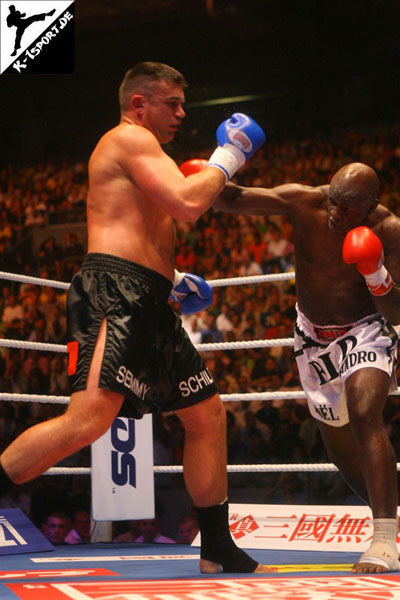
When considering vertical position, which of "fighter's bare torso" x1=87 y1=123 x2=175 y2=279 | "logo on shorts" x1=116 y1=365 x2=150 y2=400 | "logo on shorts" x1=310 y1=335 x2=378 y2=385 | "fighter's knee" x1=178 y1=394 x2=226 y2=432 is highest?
"fighter's bare torso" x1=87 y1=123 x2=175 y2=279

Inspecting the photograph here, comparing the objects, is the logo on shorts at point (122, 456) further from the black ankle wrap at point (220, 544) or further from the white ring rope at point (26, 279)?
the black ankle wrap at point (220, 544)

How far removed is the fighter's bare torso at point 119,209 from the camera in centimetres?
189

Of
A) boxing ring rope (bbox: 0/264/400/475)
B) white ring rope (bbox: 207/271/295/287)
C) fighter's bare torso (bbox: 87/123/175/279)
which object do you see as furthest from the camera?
white ring rope (bbox: 207/271/295/287)

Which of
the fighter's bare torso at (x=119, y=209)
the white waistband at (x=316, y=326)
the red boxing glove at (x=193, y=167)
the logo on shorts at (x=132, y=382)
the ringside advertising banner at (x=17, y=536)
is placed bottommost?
the ringside advertising banner at (x=17, y=536)

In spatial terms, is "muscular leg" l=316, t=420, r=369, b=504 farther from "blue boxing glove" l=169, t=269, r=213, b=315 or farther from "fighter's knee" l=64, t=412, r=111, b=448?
"fighter's knee" l=64, t=412, r=111, b=448

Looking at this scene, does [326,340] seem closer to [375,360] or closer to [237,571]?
[375,360]

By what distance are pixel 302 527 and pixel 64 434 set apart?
1.18m

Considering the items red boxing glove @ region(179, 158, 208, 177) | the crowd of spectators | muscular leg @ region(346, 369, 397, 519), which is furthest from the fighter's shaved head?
the crowd of spectators

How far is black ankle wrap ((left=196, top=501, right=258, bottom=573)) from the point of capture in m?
1.96

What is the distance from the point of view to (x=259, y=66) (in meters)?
8.92

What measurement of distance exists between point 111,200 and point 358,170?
2.24 ft

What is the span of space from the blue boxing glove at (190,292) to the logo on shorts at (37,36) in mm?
5704

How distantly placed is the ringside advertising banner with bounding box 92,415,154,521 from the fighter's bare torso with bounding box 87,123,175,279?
1.07 m

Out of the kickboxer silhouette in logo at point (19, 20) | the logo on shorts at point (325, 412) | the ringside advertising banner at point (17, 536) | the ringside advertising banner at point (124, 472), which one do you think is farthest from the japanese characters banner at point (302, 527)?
the kickboxer silhouette in logo at point (19, 20)
